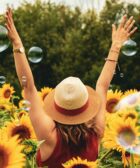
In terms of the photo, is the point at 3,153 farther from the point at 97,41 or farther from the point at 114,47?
the point at 97,41

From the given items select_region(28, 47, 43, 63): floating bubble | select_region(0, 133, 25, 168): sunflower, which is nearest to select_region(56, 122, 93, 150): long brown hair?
select_region(0, 133, 25, 168): sunflower

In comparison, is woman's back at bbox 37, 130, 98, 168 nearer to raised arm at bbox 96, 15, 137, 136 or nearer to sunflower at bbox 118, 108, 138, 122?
sunflower at bbox 118, 108, 138, 122

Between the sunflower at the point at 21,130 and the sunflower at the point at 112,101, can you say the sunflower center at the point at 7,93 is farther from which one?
the sunflower at the point at 21,130

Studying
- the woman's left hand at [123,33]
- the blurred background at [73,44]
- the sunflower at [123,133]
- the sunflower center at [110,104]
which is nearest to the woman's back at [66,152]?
the sunflower at [123,133]

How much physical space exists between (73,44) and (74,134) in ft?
67.4

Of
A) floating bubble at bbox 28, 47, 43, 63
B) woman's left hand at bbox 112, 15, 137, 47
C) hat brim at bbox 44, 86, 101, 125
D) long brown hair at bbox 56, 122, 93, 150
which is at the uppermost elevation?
woman's left hand at bbox 112, 15, 137, 47

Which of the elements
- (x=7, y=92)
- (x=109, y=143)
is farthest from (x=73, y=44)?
(x=109, y=143)

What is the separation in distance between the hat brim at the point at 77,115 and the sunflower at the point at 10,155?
1.10 metres

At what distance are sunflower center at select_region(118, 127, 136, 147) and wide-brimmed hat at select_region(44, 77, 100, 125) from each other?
483 mm

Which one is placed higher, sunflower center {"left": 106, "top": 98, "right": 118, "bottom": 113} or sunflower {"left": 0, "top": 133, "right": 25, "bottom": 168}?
sunflower {"left": 0, "top": 133, "right": 25, "bottom": 168}

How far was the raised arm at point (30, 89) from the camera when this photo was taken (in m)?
3.12

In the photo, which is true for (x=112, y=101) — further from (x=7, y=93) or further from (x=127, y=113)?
(x=127, y=113)

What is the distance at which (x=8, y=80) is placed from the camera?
19922mm

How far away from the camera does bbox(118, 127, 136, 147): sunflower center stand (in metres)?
2.63
